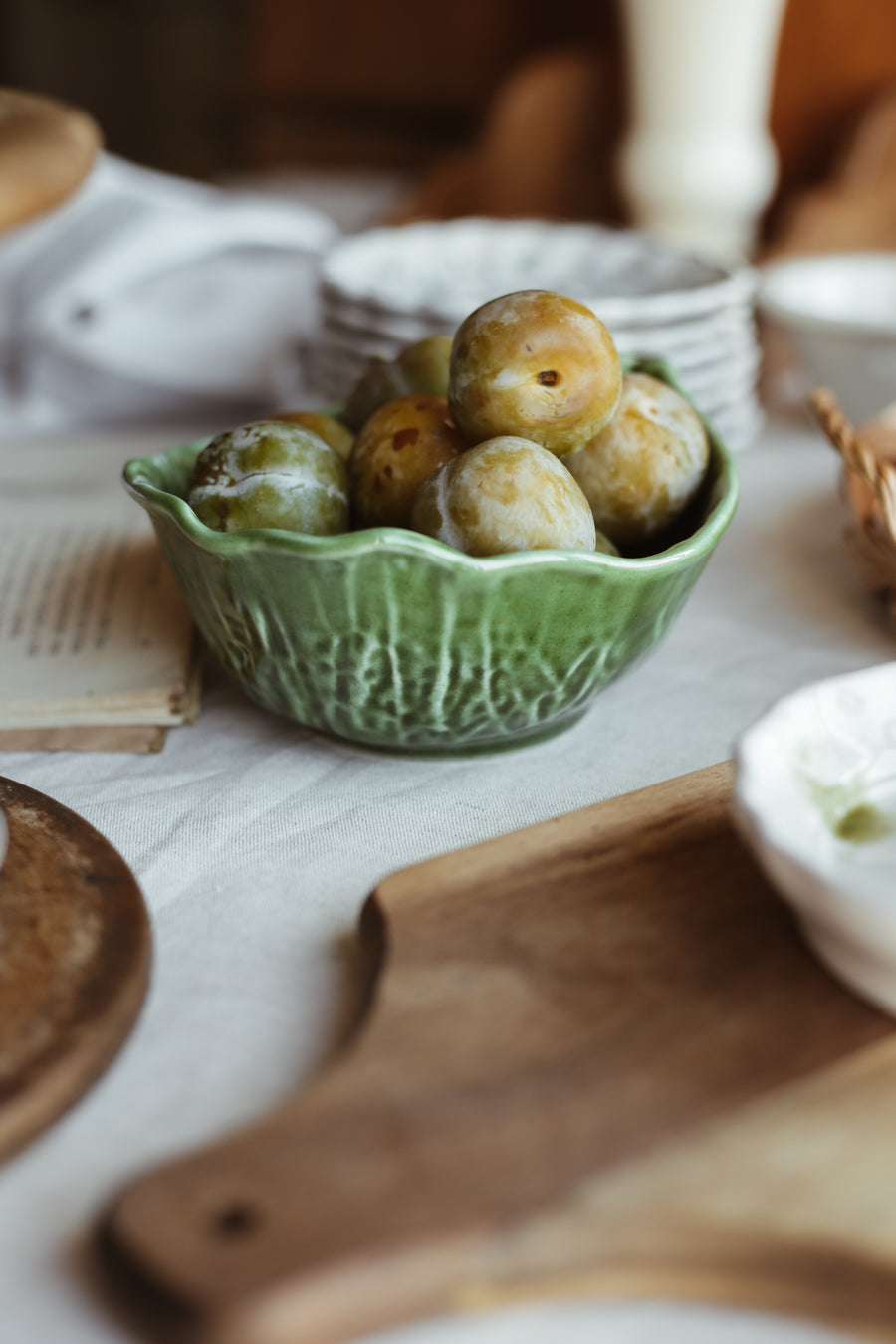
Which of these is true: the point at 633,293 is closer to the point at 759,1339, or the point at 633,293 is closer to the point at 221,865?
the point at 221,865

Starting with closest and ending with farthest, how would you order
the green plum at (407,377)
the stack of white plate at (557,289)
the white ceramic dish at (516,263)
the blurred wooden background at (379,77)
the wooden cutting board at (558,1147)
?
the wooden cutting board at (558,1147) → the green plum at (407,377) → the stack of white plate at (557,289) → the white ceramic dish at (516,263) → the blurred wooden background at (379,77)

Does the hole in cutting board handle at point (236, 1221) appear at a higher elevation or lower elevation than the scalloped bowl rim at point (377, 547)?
lower

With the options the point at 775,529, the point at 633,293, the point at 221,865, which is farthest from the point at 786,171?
the point at 221,865

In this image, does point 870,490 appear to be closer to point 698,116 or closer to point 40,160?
point 40,160

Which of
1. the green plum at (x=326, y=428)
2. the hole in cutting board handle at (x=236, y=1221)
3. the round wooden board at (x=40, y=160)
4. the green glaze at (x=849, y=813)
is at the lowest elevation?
the hole in cutting board handle at (x=236, y=1221)

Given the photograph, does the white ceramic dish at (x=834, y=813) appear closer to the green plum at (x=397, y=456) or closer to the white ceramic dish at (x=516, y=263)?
the green plum at (x=397, y=456)

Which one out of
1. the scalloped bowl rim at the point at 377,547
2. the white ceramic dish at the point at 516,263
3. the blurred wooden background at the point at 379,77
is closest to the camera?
the scalloped bowl rim at the point at 377,547

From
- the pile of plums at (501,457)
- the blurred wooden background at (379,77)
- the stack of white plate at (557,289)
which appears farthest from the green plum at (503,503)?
the blurred wooden background at (379,77)
